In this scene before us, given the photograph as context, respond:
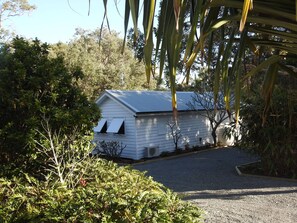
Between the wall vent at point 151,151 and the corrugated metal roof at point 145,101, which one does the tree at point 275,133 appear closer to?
the wall vent at point 151,151

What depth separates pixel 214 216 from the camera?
645 cm

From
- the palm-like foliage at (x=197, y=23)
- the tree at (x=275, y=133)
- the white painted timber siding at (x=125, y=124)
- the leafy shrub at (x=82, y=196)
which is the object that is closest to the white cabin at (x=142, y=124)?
the white painted timber siding at (x=125, y=124)

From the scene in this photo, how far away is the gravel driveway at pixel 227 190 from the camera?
6.54 m

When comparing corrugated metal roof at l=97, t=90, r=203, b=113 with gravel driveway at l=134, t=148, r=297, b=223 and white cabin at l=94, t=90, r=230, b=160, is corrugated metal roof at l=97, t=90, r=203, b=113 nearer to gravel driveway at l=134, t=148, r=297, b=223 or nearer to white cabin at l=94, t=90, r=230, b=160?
white cabin at l=94, t=90, r=230, b=160

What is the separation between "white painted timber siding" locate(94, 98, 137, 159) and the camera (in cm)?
1666

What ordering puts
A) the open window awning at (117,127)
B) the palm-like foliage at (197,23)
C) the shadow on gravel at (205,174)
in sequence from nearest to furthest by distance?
1. the palm-like foliage at (197,23)
2. the shadow on gravel at (205,174)
3. the open window awning at (117,127)

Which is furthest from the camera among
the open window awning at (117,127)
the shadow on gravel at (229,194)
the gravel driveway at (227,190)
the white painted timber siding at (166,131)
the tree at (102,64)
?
the tree at (102,64)

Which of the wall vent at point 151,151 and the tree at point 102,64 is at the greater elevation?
the tree at point 102,64

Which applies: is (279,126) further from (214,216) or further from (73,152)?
(73,152)

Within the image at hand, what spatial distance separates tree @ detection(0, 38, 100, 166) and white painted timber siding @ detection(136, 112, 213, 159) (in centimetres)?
1056

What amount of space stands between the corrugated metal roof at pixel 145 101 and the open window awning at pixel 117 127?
94 centimetres

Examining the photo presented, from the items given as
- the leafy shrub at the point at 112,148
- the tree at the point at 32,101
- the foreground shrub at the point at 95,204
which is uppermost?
the tree at the point at 32,101

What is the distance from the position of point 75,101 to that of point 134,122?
10.6 m

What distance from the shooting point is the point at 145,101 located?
1852 cm
